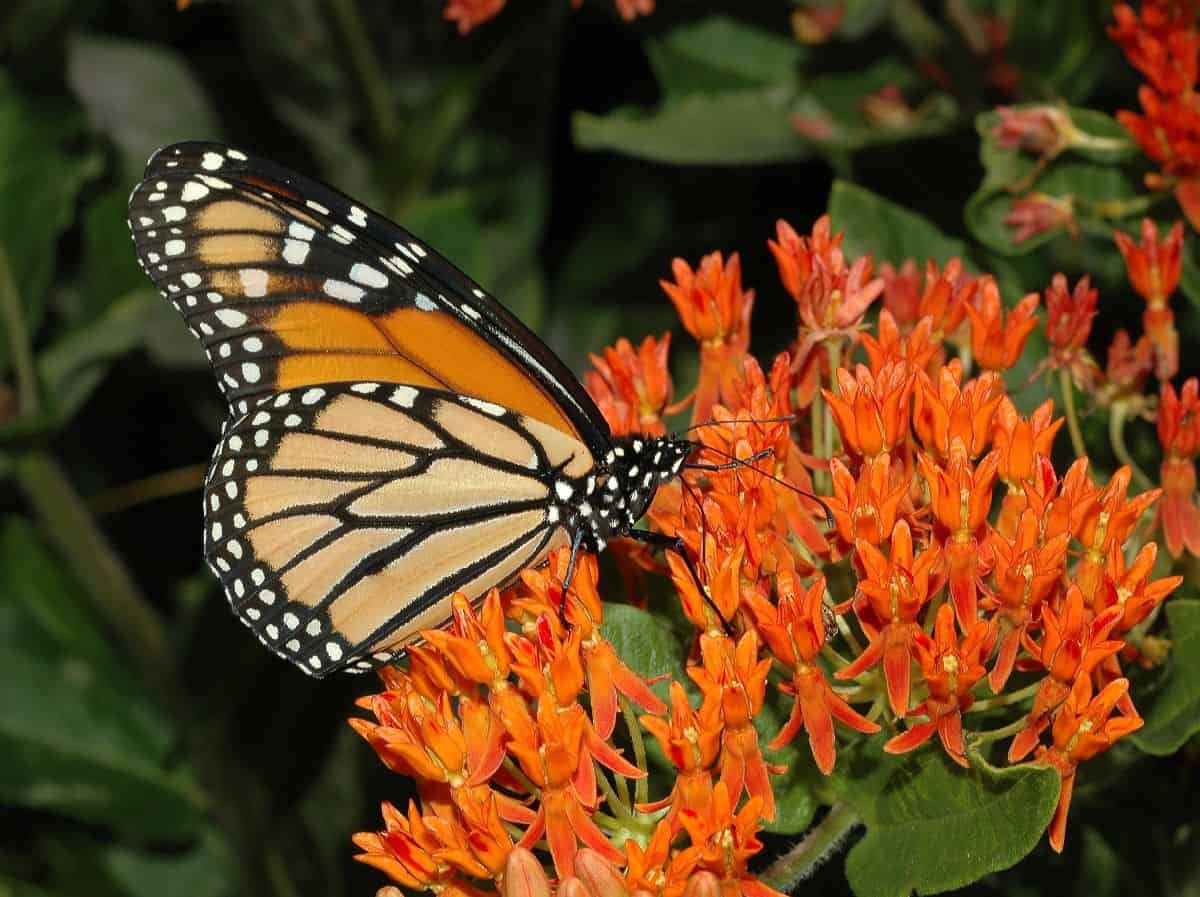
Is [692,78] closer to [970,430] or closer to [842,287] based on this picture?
[842,287]

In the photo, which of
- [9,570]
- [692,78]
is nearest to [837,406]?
[692,78]

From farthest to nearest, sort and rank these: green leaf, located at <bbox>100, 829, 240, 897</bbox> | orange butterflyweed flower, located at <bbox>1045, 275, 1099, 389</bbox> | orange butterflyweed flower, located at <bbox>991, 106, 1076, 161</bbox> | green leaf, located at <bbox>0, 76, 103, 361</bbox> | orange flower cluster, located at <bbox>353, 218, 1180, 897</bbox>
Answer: green leaf, located at <bbox>100, 829, 240, 897</bbox> < green leaf, located at <bbox>0, 76, 103, 361</bbox> < orange butterflyweed flower, located at <bbox>991, 106, 1076, 161</bbox> < orange butterflyweed flower, located at <bbox>1045, 275, 1099, 389</bbox> < orange flower cluster, located at <bbox>353, 218, 1180, 897</bbox>

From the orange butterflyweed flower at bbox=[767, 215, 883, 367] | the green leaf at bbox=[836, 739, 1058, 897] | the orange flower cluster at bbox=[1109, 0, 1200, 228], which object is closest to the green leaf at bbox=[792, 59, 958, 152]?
the orange flower cluster at bbox=[1109, 0, 1200, 228]

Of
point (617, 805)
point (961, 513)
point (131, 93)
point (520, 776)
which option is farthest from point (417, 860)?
point (131, 93)

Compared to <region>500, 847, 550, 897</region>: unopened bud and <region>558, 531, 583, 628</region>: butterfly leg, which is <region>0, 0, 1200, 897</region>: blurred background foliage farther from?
<region>500, 847, 550, 897</region>: unopened bud

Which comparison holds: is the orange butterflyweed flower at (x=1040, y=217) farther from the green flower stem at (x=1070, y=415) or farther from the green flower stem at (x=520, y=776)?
the green flower stem at (x=520, y=776)

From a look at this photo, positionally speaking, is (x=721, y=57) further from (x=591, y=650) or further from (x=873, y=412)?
(x=591, y=650)
